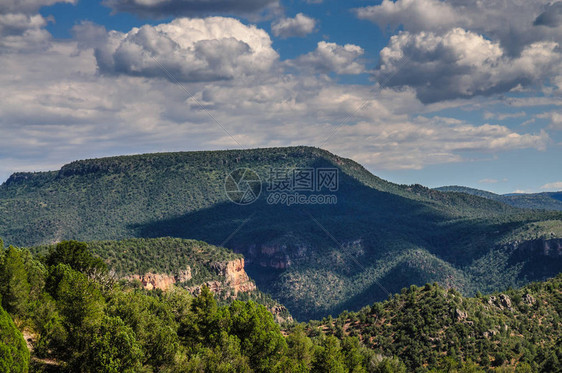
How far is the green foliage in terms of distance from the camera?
37125mm

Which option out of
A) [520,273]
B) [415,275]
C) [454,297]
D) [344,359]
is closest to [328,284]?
[415,275]

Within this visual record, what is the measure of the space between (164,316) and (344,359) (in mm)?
21965

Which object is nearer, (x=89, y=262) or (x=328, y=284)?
(x=89, y=262)

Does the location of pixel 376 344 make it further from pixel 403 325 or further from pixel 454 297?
pixel 454 297

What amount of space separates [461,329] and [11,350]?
65.6 meters

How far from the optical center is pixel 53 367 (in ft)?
151

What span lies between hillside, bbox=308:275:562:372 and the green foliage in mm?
53758

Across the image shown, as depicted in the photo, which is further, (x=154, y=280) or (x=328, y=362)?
(x=154, y=280)

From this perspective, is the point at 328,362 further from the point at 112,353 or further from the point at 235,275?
the point at 235,275

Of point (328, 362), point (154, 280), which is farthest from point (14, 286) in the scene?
point (154, 280)

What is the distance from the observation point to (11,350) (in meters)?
38.4

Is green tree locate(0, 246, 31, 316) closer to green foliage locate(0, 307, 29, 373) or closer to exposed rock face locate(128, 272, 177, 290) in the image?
green foliage locate(0, 307, 29, 373)

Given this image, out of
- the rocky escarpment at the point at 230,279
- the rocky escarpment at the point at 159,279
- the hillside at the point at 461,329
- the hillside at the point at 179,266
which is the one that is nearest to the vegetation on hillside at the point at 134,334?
the hillside at the point at 461,329

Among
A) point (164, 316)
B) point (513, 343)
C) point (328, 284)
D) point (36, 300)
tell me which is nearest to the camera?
point (36, 300)
